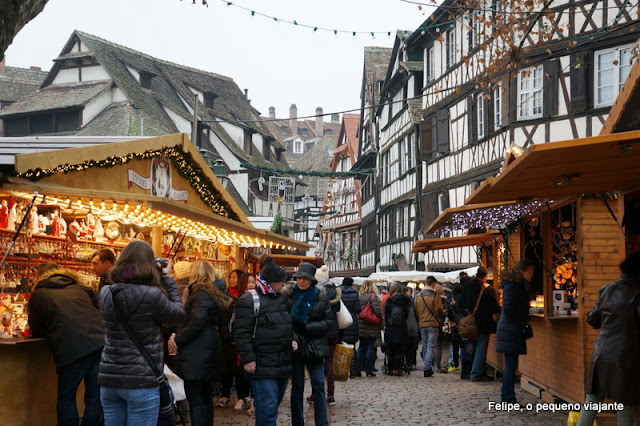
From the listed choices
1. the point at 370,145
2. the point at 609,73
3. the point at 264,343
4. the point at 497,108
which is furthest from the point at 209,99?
the point at 264,343

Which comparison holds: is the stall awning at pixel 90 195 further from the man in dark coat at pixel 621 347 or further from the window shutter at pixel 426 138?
the window shutter at pixel 426 138

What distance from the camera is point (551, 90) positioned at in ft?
70.4

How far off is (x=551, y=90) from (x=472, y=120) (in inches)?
193

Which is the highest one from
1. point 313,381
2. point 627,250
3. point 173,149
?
point 173,149

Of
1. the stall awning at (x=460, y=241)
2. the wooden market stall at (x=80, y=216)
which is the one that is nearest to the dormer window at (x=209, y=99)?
the stall awning at (x=460, y=241)

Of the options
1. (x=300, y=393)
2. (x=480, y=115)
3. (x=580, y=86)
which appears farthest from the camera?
(x=480, y=115)

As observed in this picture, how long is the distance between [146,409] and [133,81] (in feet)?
108

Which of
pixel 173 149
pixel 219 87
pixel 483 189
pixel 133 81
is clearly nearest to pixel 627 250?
pixel 483 189

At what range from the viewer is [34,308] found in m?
7.57

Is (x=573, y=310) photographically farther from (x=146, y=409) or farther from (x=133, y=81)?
(x=133, y=81)

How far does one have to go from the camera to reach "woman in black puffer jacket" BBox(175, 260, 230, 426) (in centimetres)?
758

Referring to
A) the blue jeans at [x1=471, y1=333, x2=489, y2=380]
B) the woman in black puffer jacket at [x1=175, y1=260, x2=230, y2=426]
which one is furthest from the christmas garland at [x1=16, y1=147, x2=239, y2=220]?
the blue jeans at [x1=471, y1=333, x2=489, y2=380]

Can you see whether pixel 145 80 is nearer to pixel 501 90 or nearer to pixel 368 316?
pixel 501 90

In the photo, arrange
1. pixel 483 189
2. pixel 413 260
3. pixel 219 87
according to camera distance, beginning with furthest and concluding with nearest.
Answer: pixel 219 87 → pixel 413 260 → pixel 483 189
